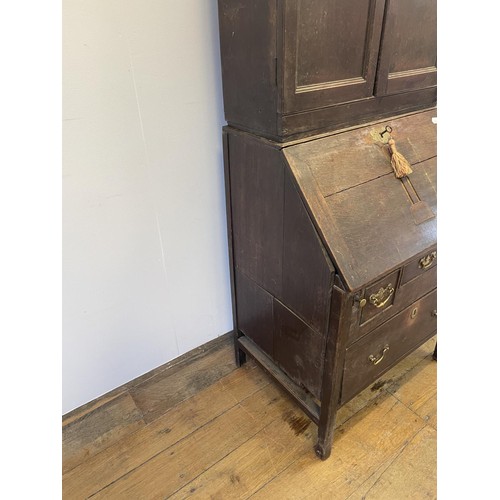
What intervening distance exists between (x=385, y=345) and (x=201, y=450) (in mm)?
749

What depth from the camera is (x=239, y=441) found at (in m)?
1.35

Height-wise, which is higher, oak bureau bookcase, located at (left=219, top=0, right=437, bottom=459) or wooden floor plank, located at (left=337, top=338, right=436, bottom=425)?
oak bureau bookcase, located at (left=219, top=0, right=437, bottom=459)

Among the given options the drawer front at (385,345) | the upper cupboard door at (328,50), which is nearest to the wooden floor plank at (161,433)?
the drawer front at (385,345)

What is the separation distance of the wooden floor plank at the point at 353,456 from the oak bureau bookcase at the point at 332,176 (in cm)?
7

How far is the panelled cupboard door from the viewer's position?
3.32 feet

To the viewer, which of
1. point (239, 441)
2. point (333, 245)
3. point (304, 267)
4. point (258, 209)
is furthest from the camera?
point (239, 441)

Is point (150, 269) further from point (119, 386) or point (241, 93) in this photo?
point (241, 93)

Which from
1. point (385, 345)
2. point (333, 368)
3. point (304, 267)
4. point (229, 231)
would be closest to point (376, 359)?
point (385, 345)

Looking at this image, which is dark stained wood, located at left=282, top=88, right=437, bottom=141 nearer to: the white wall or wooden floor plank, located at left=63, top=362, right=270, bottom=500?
the white wall

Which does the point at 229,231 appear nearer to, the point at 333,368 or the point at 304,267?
the point at 304,267

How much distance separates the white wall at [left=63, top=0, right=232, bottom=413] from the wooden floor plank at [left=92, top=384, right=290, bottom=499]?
355 millimetres

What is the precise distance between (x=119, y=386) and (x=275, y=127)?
3.95 feet

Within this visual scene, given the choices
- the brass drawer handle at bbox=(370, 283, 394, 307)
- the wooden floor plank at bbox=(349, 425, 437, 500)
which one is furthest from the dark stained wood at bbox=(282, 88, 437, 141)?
the wooden floor plank at bbox=(349, 425, 437, 500)

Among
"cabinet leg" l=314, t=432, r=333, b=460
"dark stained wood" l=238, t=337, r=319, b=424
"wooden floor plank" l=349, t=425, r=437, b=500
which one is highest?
"dark stained wood" l=238, t=337, r=319, b=424
